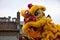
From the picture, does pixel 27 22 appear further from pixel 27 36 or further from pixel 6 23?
pixel 6 23

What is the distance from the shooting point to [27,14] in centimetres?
573

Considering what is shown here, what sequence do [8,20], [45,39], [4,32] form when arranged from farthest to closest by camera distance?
[8,20] < [4,32] < [45,39]

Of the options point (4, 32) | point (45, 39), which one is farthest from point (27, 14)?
point (4, 32)

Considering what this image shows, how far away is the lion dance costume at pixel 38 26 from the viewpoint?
5.60 metres

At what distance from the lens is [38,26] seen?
18.4ft

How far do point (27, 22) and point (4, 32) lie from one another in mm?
21595

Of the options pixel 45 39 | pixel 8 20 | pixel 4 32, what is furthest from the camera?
pixel 8 20

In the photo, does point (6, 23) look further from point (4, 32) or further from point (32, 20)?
point (32, 20)

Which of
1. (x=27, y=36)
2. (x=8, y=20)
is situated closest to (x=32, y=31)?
(x=27, y=36)

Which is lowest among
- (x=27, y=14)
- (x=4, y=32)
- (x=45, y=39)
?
(x=4, y=32)

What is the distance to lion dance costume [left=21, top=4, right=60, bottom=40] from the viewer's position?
560 cm

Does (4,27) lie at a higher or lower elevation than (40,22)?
lower

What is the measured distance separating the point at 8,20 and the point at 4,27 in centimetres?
78

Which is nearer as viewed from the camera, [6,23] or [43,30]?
[43,30]
